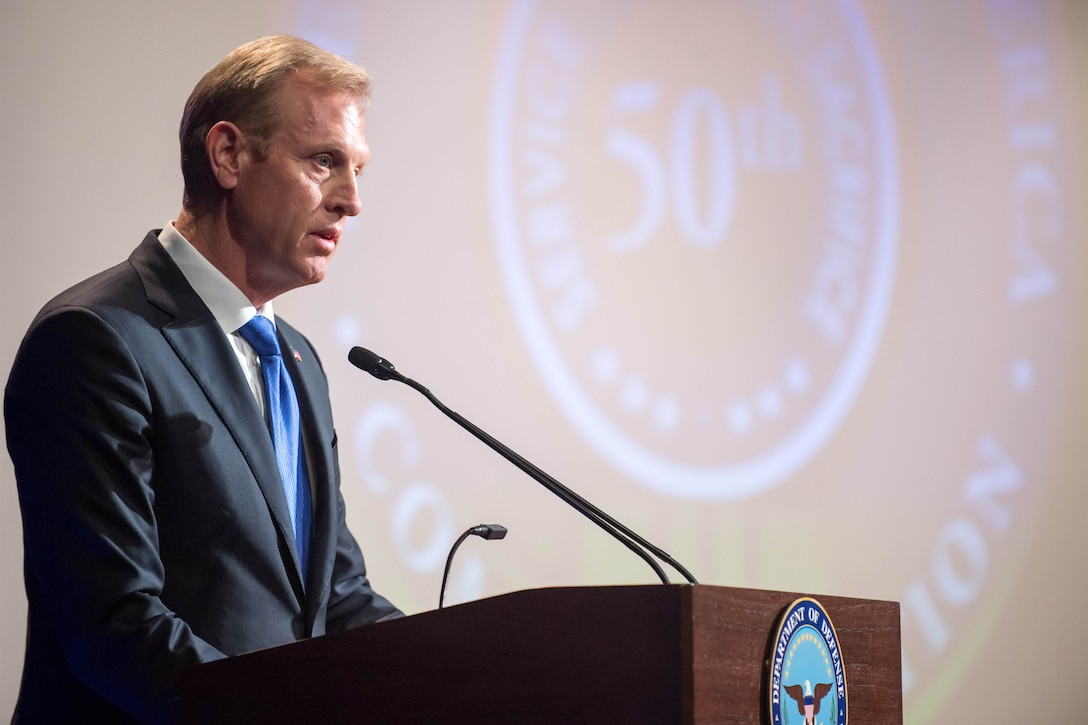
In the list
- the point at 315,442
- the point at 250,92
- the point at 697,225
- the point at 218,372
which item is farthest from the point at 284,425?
the point at 697,225

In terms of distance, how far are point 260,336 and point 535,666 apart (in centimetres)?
101

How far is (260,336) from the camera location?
6.85 feet

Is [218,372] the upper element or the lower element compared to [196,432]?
upper

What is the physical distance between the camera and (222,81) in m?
2.12

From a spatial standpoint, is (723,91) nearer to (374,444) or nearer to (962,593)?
(374,444)

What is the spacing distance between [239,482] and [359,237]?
1.41 meters

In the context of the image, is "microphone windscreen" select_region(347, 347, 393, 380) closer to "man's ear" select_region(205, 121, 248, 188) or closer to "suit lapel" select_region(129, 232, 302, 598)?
"suit lapel" select_region(129, 232, 302, 598)

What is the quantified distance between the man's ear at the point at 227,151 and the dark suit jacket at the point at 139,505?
0.70 ft

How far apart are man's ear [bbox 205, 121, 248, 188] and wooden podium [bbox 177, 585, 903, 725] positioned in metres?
0.94

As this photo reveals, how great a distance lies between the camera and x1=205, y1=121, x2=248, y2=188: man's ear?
82.3 inches

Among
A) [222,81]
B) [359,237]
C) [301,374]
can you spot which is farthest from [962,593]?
[222,81]

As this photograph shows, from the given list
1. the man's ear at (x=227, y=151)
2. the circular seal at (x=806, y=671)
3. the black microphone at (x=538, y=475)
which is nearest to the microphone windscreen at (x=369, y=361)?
the black microphone at (x=538, y=475)

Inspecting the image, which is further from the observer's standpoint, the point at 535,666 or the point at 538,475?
the point at 538,475

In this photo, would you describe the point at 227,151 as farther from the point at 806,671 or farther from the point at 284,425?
the point at 806,671
